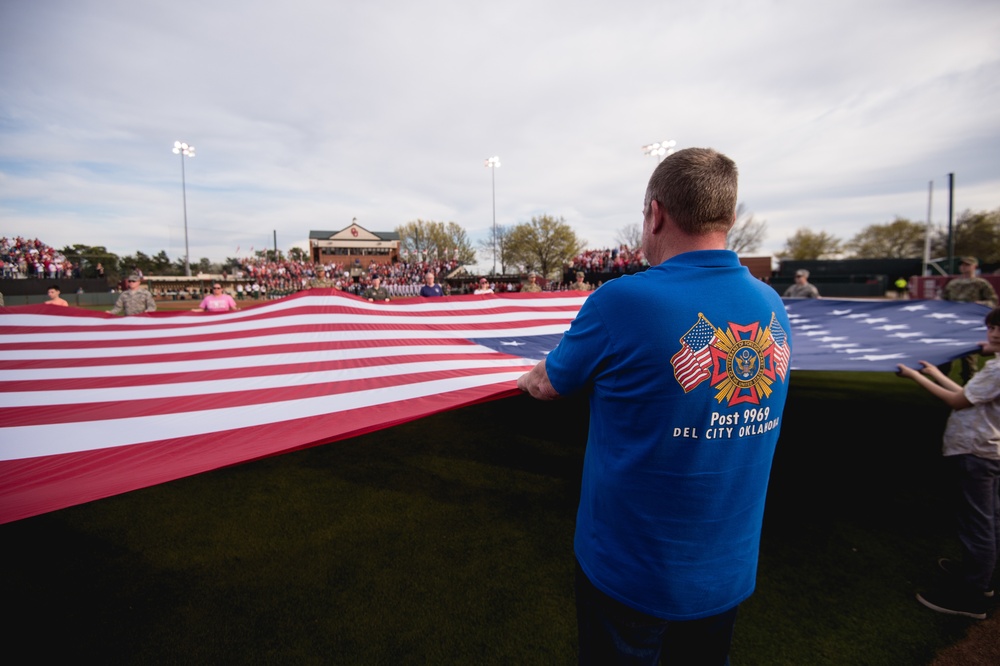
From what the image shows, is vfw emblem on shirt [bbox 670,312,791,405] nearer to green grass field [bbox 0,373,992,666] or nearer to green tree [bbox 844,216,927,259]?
green grass field [bbox 0,373,992,666]

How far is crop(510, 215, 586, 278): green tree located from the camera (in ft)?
143

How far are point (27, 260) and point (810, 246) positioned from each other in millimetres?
57776

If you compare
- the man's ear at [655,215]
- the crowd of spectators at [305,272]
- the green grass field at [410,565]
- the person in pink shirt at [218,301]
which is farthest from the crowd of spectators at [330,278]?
the man's ear at [655,215]

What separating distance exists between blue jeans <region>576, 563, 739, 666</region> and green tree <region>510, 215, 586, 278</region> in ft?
141

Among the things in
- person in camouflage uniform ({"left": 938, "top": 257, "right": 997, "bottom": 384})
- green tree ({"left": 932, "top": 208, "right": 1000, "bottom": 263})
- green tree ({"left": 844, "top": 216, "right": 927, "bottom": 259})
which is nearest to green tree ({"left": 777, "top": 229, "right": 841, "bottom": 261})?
green tree ({"left": 844, "top": 216, "right": 927, "bottom": 259})

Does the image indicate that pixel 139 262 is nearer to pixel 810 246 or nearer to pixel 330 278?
pixel 330 278

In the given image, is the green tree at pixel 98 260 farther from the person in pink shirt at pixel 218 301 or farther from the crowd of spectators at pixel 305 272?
the person in pink shirt at pixel 218 301

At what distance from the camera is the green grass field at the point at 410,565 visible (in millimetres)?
1897

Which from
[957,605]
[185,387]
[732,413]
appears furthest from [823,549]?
[185,387]

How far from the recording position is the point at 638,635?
3.14 ft

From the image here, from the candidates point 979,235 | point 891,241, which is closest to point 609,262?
point 979,235

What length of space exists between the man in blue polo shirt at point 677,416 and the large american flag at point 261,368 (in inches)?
3.3

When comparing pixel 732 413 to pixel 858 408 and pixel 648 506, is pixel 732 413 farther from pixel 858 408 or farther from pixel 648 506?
pixel 858 408

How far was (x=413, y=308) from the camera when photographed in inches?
157
